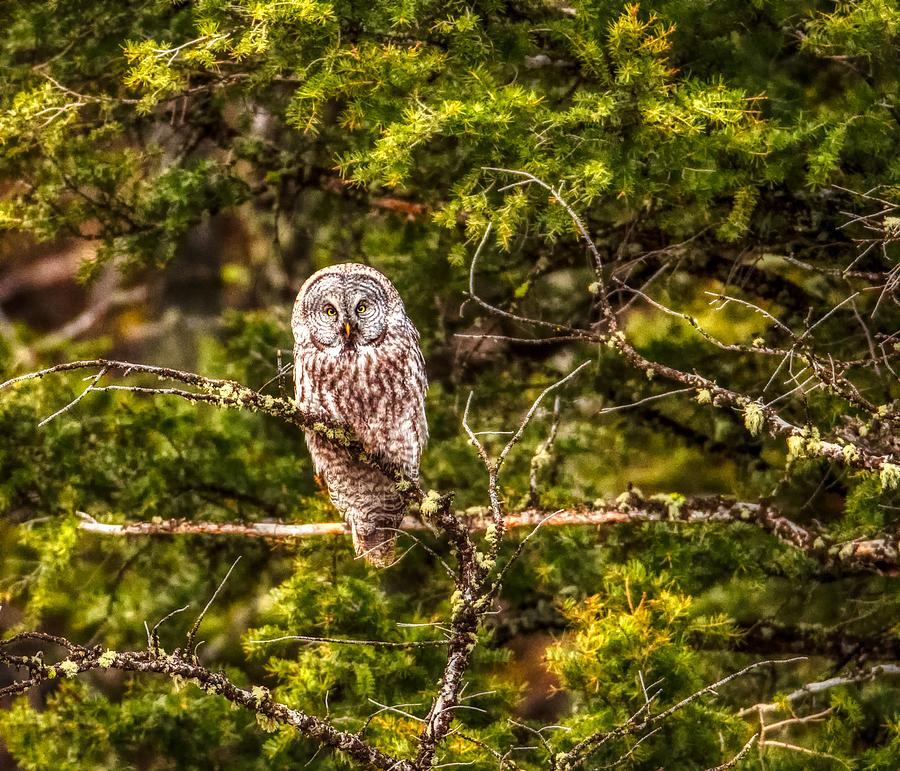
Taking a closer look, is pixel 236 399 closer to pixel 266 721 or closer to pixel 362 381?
pixel 266 721

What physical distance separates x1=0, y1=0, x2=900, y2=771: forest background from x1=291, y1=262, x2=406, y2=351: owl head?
46cm

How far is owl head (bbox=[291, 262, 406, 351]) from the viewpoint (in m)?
5.63

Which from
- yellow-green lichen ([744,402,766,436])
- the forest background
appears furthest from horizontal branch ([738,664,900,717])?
yellow-green lichen ([744,402,766,436])

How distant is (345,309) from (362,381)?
1.16 ft

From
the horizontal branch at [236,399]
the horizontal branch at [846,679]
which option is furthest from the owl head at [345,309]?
the horizontal branch at [846,679]

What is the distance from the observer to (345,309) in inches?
222

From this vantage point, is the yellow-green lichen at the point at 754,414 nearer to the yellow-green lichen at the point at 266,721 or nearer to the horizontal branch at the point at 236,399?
the horizontal branch at the point at 236,399

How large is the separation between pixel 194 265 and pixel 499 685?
7.11 meters

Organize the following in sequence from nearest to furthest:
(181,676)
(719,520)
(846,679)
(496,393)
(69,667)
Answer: (69,667) → (181,676) → (719,520) → (846,679) → (496,393)

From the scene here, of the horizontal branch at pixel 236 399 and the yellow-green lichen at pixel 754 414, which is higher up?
the horizontal branch at pixel 236 399

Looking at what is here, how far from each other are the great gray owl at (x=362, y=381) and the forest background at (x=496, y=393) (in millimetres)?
416

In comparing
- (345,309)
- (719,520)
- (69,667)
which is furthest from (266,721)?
(719,520)

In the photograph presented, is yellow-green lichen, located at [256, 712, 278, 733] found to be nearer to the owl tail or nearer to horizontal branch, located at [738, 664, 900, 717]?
the owl tail

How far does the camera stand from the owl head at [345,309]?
5.63m
